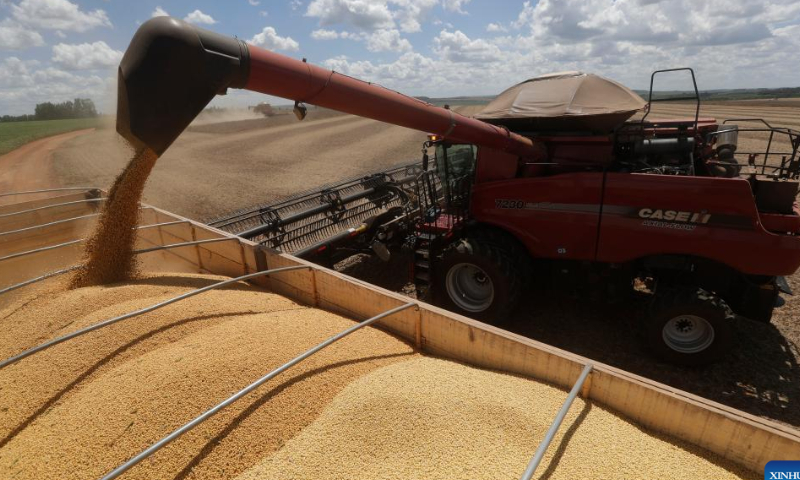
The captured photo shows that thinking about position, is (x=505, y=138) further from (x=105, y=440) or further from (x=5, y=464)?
(x=5, y=464)

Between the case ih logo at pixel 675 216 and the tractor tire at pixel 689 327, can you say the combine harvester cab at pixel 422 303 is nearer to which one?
the case ih logo at pixel 675 216

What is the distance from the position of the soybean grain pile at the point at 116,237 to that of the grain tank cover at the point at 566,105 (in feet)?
11.3

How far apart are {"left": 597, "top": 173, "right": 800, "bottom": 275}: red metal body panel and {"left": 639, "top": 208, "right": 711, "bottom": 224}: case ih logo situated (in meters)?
0.02

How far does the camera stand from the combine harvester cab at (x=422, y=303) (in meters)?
2.03

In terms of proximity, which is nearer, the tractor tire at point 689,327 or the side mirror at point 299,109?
the side mirror at point 299,109

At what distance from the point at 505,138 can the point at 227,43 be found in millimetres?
2529

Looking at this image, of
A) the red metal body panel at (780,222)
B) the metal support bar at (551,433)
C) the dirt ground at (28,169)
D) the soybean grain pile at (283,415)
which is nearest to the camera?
the metal support bar at (551,433)

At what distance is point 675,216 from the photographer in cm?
381

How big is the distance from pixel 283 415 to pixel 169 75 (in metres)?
2.09

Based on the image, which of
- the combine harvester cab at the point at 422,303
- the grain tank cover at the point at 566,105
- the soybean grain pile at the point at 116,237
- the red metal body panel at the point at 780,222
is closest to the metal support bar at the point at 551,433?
the combine harvester cab at the point at 422,303

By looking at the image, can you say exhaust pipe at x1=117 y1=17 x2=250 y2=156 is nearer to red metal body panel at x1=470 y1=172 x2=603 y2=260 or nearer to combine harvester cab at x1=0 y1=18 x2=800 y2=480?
combine harvester cab at x1=0 y1=18 x2=800 y2=480

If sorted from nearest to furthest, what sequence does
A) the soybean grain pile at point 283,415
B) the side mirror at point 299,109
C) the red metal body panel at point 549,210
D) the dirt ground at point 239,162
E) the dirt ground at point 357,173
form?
1. the soybean grain pile at point 283,415
2. the side mirror at point 299,109
3. the dirt ground at point 357,173
4. the red metal body panel at point 549,210
5. the dirt ground at point 239,162

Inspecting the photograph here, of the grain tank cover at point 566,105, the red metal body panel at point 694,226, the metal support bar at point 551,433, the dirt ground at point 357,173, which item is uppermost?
the grain tank cover at point 566,105

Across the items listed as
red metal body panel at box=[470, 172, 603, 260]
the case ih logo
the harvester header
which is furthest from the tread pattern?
the harvester header
